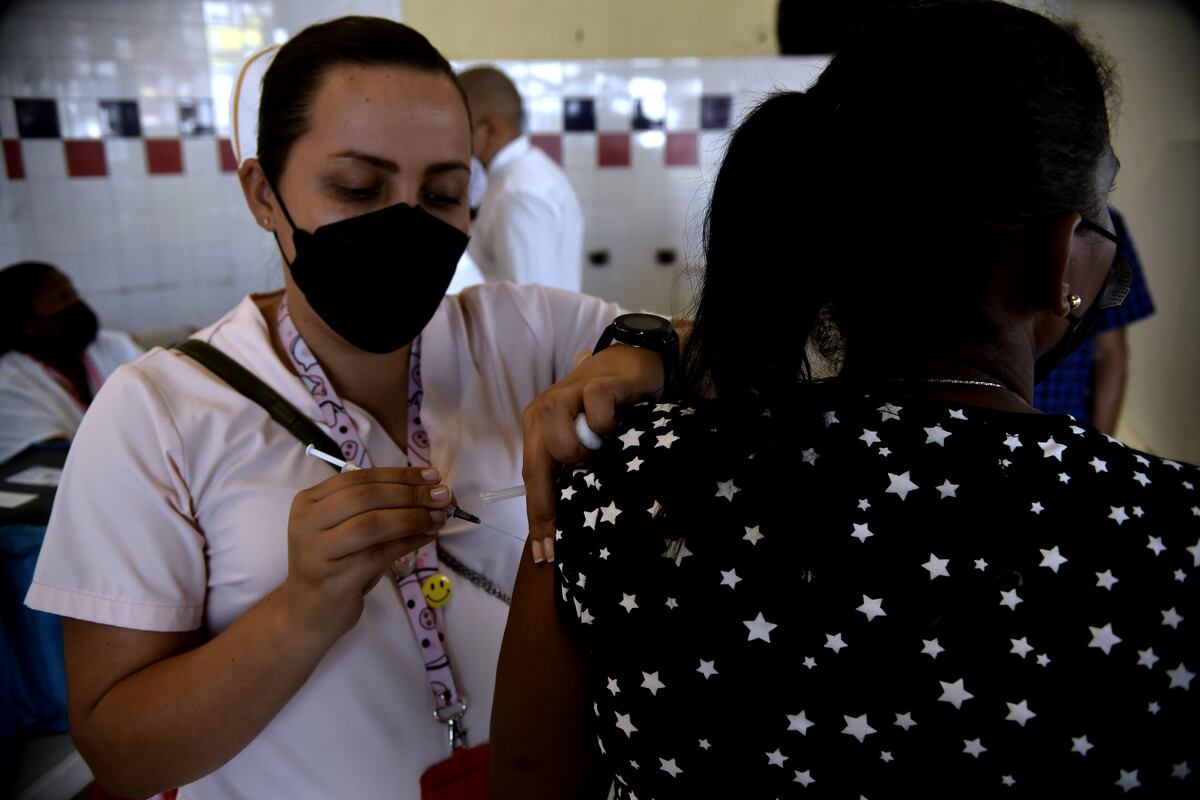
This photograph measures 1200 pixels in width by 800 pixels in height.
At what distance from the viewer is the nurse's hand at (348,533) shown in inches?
34.4

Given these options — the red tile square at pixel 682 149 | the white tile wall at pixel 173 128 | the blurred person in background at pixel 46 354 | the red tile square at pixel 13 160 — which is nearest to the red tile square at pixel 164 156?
the white tile wall at pixel 173 128

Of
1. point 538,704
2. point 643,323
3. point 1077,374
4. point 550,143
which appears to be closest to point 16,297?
point 550,143

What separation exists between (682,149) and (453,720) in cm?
321

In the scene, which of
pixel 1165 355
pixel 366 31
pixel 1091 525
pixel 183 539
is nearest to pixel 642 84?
pixel 1165 355

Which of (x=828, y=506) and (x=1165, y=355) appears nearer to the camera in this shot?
(x=828, y=506)

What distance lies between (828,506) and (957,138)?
276mm

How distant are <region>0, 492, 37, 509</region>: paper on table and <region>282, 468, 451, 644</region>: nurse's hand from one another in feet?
4.46

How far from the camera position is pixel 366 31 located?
1122mm

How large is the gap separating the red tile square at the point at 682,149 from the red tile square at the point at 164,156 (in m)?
1.95

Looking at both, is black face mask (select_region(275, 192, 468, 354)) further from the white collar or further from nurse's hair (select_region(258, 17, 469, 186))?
the white collar

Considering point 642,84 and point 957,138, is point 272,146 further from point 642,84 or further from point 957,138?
point 642,84

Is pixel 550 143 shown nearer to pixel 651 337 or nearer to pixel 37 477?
pixel 37 477

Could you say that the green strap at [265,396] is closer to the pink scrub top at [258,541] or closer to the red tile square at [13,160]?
the pink scrub top at [258,541]

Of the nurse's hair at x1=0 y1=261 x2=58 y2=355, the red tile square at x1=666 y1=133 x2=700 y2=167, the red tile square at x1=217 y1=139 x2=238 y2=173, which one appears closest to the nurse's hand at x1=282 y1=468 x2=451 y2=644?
the nurse's hair at x1=0 y1=261 x2=58 y2=355
